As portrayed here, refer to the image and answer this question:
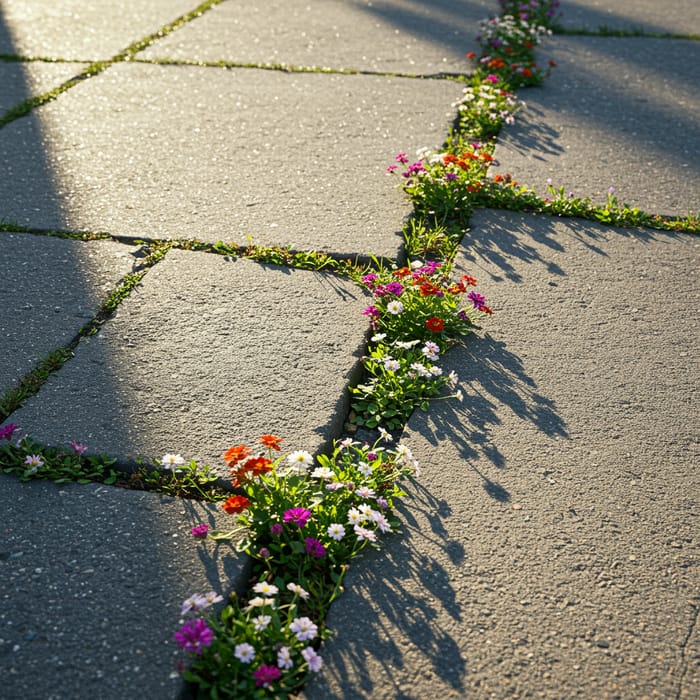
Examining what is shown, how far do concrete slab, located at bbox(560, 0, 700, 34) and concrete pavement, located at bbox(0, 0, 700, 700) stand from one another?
1.43 metres

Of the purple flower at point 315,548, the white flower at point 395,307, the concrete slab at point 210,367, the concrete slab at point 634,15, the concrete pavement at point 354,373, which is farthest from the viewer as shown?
the concrete slab at point 634,15

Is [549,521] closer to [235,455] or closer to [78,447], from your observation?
[235,455]

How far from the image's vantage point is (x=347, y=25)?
5434 millimetres

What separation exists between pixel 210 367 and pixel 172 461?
1.41 feet

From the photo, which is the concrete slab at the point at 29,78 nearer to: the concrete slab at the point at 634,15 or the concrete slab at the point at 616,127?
the concrete slab at the point at 616,127

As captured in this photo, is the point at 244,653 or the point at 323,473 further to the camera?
the point at 323,473

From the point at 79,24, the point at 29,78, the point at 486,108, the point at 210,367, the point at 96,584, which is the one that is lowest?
the point at 96,584

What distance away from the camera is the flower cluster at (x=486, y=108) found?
384 centimetres

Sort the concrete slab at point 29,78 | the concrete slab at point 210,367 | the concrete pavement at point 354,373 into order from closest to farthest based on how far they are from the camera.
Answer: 1. the concrete pavement at point 354,373
2. the concrete slab at point 210,367
3. the concrete slab at point 29,78

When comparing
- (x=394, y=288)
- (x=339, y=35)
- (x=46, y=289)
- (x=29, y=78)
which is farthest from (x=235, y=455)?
(x=339, y=35)

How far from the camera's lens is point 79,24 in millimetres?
5332

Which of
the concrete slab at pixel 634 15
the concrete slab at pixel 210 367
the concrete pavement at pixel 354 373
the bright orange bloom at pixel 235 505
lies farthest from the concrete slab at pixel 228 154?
the concrete slab at pixel 634 15

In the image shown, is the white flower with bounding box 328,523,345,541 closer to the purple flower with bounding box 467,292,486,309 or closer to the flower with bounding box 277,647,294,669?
the flower with bounding box 277,647,294,669

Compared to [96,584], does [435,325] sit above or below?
above
